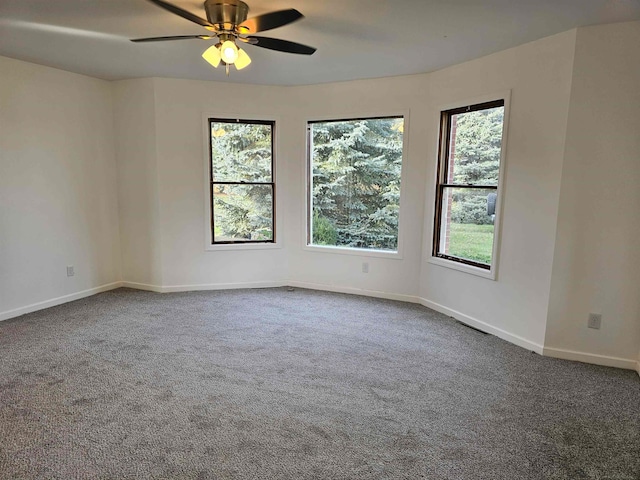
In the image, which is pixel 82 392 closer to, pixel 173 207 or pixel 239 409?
pixel 239 409

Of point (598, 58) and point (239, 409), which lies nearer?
point (239, 409)

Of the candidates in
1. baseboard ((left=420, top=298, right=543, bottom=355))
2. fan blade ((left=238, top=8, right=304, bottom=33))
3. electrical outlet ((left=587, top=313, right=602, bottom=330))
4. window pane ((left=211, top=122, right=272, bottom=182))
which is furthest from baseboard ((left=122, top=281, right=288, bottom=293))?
electrical outlet ((left=587, top=313, right=602, bottom=330))

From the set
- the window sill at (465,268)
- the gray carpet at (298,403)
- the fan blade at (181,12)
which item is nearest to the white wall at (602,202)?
the gray carpet at (298,403)

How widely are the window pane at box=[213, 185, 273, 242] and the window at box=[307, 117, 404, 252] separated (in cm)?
56

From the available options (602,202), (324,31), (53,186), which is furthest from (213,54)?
(602,202)

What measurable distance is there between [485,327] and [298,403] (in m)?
2.14

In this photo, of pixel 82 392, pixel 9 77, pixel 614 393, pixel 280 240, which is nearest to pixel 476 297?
pixel 614 393

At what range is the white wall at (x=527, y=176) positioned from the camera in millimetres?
3152

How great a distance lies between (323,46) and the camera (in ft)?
11.1

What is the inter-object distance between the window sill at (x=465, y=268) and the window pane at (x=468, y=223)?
0.32 ft

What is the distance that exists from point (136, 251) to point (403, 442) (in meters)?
4.12

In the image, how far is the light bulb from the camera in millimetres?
2564

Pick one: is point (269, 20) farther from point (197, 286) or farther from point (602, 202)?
point (197, 286)

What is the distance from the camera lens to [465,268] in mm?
3984
